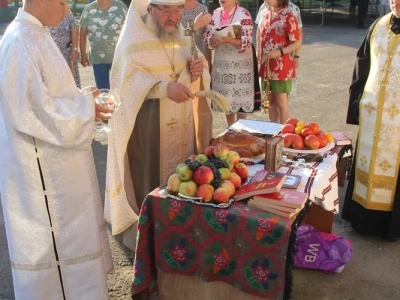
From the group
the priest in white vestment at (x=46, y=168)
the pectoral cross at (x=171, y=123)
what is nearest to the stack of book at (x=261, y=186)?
the priest in white vestment at (x=46, y=168)

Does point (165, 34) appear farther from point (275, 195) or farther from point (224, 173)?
point (275, 195)

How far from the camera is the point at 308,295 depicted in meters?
3.17

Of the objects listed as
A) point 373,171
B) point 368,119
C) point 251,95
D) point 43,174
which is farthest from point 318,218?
point 43,174

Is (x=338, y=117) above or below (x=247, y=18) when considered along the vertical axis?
below

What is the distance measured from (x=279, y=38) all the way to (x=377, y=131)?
1.71 metres

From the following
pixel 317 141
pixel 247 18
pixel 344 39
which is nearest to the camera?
pixel 317 141

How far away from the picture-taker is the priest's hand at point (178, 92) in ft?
9.91

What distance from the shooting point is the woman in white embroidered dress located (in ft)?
15.3

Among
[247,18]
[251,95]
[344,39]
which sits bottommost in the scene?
[344,39]

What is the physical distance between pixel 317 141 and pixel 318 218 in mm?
740

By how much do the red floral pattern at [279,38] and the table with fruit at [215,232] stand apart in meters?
2.46

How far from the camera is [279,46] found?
488 centimetres

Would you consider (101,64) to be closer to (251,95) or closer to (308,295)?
(251,95)

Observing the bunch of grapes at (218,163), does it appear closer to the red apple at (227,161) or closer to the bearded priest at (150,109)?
the red apple at (227,161)
